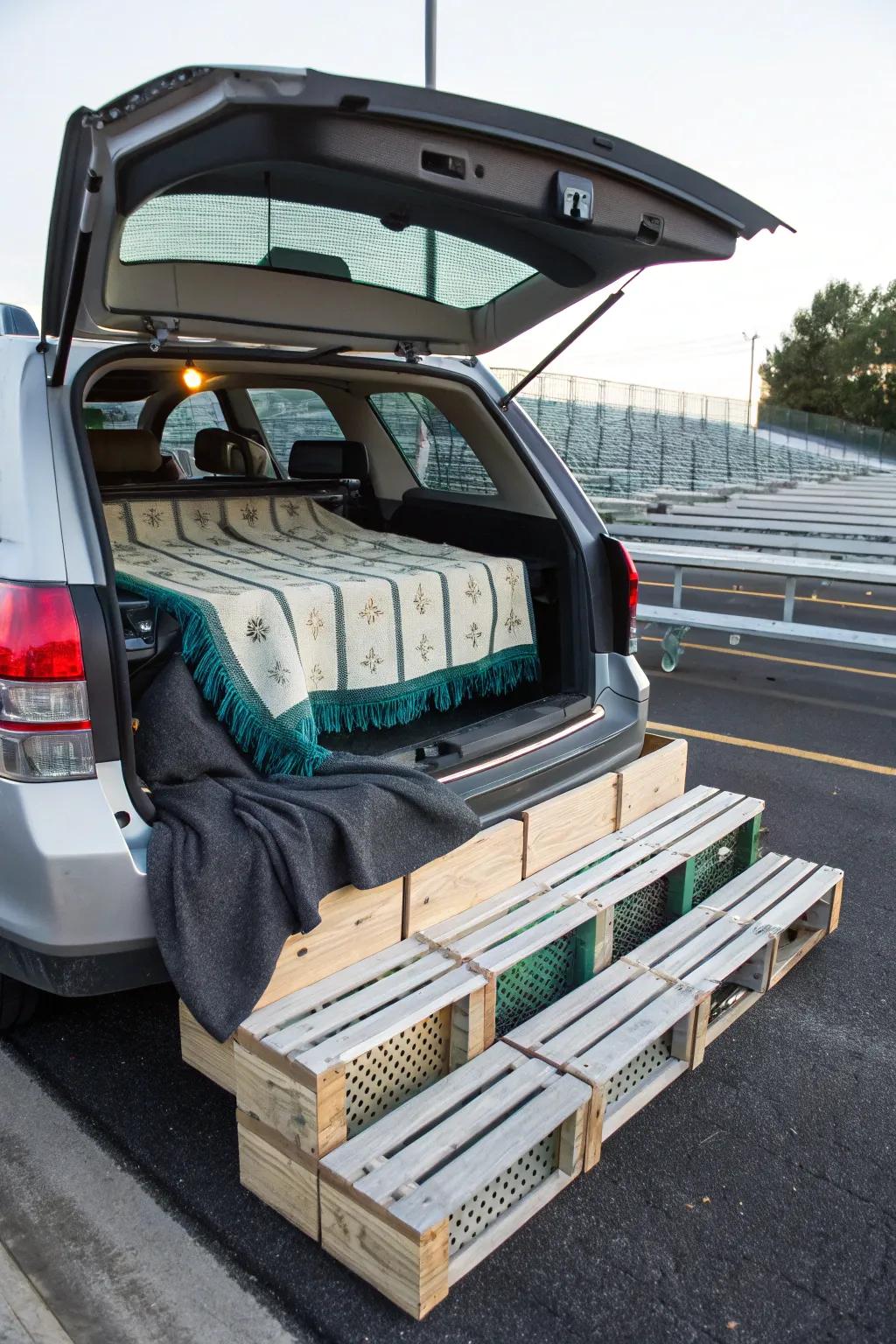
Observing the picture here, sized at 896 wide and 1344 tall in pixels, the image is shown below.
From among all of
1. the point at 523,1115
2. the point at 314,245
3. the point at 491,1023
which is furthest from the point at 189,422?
the point at 523,1115

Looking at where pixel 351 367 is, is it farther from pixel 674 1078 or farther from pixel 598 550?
pixel 674 1078

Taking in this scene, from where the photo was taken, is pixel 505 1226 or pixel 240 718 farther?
pixel 240 718

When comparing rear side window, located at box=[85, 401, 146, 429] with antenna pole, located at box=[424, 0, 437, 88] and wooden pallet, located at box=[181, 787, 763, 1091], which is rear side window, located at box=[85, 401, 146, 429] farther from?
antenna pole, located at box=[424, 0, 437, 88]

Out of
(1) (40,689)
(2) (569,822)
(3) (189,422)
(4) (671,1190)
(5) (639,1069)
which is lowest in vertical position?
(4) (671,1190)

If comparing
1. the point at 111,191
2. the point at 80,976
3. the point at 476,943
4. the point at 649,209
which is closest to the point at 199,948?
the point at 80,976

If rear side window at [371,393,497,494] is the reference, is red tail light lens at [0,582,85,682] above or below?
below

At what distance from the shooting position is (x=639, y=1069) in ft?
8.18

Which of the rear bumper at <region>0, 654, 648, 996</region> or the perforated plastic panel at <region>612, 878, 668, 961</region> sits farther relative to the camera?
the perforated plastic panel at <region>612, 878, 668, 961</region>

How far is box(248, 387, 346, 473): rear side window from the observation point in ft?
14.8

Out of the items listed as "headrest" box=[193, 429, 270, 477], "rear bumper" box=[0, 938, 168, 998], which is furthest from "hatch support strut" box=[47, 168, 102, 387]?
"headrest" box=[193, 429, 270, 477]

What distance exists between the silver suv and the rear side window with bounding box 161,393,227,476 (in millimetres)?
1976

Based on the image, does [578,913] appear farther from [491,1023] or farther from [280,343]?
[280,343]

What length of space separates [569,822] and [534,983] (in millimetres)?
489

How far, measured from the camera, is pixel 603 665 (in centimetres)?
335
